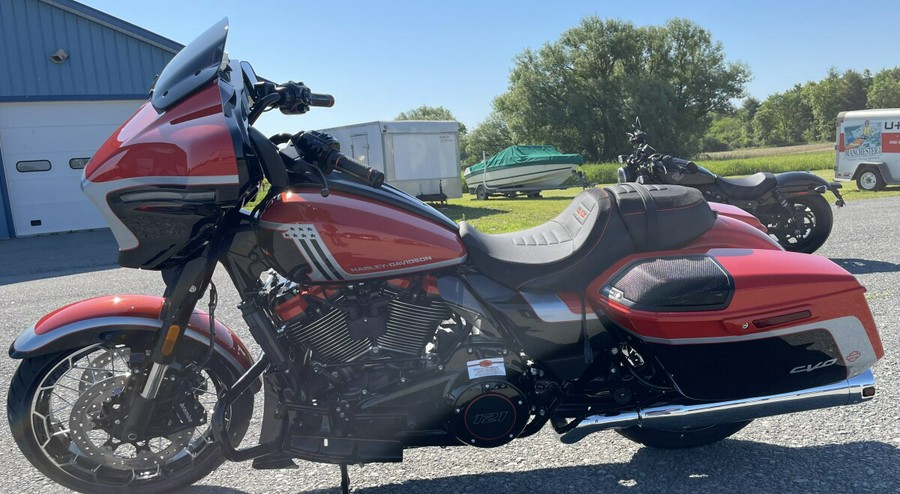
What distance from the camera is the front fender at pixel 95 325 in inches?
105

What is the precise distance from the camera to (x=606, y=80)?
5241 centimetres

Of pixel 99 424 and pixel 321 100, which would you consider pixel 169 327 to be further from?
pixel 321 100

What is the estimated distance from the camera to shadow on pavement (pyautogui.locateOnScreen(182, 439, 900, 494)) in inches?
110

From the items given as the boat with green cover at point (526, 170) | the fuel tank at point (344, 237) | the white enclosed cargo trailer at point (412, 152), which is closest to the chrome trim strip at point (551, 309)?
the fuel tank at point (344, 237)

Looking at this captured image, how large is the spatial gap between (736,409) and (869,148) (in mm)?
19602

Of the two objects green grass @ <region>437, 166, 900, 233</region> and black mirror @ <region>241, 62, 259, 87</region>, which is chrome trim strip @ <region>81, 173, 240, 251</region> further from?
green grass @ <region>437, 166, 900, 233</region>

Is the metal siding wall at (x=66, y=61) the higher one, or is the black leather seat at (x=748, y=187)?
the metal siding wall at (x=66, y=61)

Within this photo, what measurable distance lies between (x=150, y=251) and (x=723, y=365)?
228cm

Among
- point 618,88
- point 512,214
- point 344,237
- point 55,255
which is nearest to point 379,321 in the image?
point 344,237

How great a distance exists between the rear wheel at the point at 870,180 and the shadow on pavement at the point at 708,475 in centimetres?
1834

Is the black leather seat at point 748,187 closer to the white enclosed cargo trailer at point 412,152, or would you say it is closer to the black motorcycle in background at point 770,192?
the black motorcycle in background at point 770,192

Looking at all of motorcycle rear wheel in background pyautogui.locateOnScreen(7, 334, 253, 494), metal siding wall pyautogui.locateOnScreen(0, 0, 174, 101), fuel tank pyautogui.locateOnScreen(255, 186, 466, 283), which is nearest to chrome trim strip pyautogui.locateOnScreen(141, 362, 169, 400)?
motorcycle rear wheel in background pyautogui.locateOnScreen(7, 334, 253, 494)

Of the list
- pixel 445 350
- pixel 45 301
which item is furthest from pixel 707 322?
pixel 45 301

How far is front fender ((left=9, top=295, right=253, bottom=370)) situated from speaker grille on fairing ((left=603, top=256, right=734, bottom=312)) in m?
1.70
